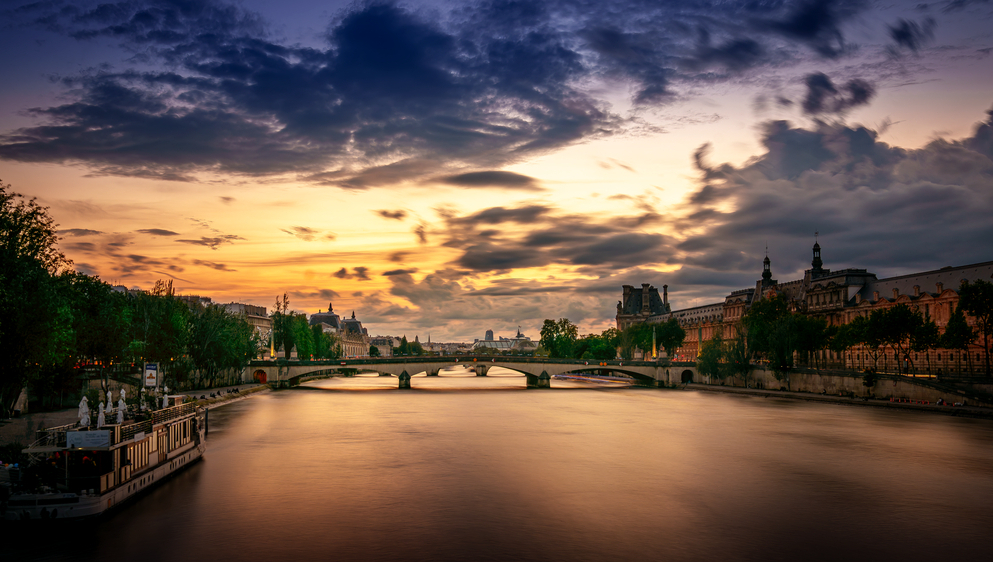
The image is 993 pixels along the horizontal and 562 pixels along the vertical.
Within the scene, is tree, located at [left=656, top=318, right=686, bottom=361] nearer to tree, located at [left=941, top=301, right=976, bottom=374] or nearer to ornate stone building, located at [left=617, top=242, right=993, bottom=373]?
ornate stone building, located at [left=617, top=242, right=993, bottom=373]

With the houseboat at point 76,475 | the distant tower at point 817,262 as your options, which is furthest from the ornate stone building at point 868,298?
the houseboat at point 76,475

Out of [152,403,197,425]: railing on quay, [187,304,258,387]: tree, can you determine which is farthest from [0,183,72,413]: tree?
[187,304,258,387]: tree

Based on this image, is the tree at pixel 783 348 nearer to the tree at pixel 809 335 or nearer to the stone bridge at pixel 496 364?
the tree at pixel 809 335

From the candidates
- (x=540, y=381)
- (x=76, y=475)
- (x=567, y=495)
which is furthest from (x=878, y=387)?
(x=76, y=475)

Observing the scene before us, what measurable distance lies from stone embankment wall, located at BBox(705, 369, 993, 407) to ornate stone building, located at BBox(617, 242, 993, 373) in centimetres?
522

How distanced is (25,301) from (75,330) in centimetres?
1809

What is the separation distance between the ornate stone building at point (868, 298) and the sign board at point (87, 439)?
305 feet

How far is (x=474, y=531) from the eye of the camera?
31.0 metres

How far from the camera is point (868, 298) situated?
138m

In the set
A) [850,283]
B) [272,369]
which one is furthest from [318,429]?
[850,283]

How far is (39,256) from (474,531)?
4508cm

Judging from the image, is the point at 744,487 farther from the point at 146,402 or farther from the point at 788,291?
the point at 788,291

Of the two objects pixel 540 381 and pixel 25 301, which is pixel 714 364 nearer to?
pixel 540 381

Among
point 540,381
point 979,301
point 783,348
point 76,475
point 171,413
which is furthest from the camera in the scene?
point 540,381
